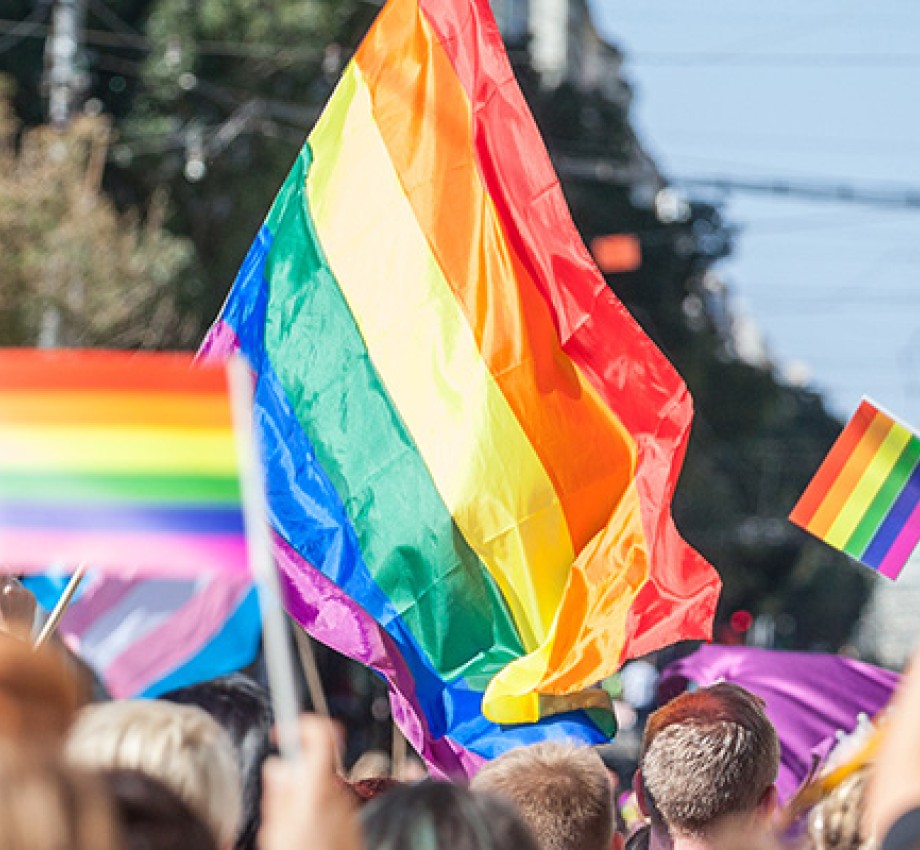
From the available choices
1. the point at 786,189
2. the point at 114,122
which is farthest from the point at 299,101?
the point at 786,189

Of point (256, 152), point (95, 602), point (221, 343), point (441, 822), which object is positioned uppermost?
point (441, 822)

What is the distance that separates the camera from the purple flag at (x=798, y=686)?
7367mm

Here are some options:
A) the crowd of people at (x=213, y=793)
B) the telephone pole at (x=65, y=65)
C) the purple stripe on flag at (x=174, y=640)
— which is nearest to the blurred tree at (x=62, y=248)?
the telephone pole at (x=65, y=65)

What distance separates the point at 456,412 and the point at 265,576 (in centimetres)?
326

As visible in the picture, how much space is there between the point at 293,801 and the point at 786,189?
1629cm

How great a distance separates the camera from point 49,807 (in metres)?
2.11

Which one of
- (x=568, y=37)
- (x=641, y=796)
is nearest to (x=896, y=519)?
(x=641, y=796)

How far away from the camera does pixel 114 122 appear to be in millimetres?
24922

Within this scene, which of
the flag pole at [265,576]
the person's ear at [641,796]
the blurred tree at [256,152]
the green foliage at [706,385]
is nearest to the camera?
the flag pole at [265,576]

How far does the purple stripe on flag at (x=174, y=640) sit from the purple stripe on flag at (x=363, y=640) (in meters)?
4.10

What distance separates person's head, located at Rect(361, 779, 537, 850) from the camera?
2.44 meters

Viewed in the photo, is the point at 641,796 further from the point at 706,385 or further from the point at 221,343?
the point at 706,385

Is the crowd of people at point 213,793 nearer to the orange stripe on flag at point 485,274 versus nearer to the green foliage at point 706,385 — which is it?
the orange stripe on flag at point 485,274

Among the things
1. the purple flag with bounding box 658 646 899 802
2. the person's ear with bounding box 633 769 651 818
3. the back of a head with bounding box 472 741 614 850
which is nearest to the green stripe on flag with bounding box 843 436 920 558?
the purple flag with bounding box 658 646 899 802
